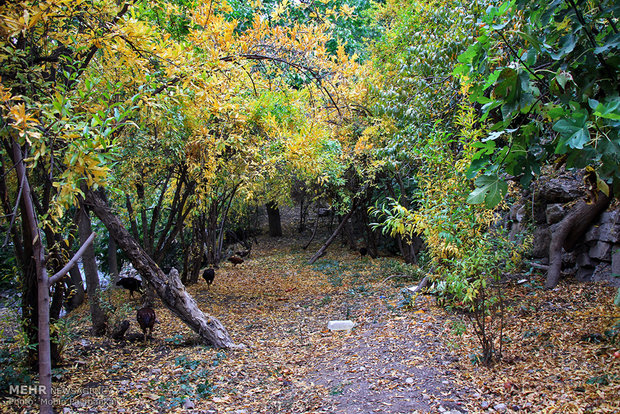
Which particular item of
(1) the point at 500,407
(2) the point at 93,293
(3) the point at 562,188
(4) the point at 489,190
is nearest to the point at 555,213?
(3) the point at 562,188

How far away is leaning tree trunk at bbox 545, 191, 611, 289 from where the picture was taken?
5754 millimetres

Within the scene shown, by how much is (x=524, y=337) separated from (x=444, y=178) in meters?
1.89

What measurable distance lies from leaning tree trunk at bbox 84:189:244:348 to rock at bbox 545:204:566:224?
16.3 ft

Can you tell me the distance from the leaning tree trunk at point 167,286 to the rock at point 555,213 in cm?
498

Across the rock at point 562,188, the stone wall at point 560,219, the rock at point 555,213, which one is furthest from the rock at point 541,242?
the rock at point 562,188

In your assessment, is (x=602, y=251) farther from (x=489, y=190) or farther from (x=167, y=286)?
(x=167, y=286)

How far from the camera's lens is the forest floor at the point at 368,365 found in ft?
10.7

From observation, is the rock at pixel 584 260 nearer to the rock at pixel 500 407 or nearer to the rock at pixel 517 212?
the rock at pixel 517 212

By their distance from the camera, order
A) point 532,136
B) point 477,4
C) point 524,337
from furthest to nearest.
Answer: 1. point 477,4
2. point 524,337
3. point 532,136

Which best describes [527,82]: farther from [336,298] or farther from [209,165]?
[336,298]

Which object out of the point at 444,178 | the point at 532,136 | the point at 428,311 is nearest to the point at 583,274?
the point at 428,311

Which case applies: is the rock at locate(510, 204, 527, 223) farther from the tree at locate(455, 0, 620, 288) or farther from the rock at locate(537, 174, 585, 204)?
the tree at locate(455, 0, 620, 288)

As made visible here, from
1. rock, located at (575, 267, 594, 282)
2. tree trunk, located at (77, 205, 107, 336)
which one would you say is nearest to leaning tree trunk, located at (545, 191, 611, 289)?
rock, located at (575, 267, 594, 282)

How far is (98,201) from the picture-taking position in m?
4.83
